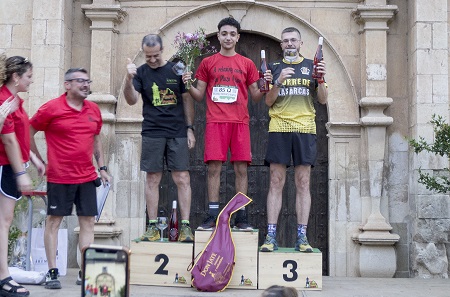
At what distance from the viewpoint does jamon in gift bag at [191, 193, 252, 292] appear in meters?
6.43

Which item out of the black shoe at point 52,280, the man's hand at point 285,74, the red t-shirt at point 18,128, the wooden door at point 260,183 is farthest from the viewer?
the wooden door at point 260,183

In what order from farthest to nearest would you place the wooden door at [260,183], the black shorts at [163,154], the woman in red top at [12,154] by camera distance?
the wooden door at [260,183]
the black shorts at [163,154]
the woman in red top at [12,154]

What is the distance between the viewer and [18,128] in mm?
5977

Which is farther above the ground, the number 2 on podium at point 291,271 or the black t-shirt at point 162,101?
the black t-shirt at point 162,101

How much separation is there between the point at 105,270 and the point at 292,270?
308cm

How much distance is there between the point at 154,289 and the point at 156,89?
1921 millimetres

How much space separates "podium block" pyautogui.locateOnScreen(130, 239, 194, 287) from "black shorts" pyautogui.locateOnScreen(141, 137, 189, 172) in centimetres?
73

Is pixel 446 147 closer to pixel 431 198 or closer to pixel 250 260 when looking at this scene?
pixel 431 198

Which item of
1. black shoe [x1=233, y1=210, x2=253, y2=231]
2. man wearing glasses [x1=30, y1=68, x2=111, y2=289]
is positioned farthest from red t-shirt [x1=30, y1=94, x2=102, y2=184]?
black shoe [x1=233, y1=210, x2=253, y2=231]

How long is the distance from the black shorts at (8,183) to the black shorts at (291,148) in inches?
98.3

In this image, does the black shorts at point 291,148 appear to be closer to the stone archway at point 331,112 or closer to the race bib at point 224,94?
the race bib at point 224,94

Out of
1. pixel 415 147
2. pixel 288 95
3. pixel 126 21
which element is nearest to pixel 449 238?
pixel 415 147

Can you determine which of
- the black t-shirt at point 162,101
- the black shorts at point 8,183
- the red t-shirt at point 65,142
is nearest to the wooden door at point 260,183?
the black t-shirt at point 162,101

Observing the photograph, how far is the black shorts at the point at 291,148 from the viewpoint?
7.00m
